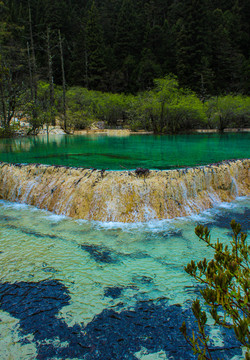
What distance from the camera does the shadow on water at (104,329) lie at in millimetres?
2777

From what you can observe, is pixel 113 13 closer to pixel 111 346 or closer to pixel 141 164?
pixel 141 164

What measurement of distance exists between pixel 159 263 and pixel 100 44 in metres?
52.6

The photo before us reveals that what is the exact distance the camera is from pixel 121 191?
711 cm

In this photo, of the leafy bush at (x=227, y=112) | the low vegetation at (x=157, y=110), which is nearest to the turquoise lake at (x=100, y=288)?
the low vegetation at (x=157, y=110)

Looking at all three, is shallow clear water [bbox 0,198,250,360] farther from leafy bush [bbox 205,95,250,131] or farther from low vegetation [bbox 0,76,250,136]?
leafy bush [bbox 205,95,250,131]

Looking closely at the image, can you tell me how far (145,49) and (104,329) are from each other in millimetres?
53485

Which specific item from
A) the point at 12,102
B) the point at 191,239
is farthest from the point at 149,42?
the point at 191,239

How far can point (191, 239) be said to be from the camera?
547 centimetres

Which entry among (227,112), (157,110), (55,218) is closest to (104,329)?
(55,218)

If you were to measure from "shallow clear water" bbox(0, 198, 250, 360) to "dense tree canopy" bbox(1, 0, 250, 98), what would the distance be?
40842 mm

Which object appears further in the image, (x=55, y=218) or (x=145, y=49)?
(x=145, y=49)

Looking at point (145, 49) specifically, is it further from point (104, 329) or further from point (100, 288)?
point (104, 329)

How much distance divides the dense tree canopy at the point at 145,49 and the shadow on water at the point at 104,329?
42.9 meters

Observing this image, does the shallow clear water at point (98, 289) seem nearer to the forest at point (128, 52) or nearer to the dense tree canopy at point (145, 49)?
the forest at point (128, 52)
